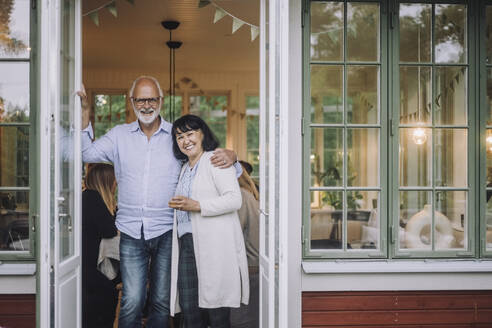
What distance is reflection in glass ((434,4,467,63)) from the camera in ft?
11.1

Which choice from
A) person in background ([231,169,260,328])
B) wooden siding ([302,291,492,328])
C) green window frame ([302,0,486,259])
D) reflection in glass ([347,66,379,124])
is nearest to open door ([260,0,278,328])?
green window frame ([302,0,486,259])

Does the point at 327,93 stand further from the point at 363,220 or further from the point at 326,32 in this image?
the point at 363,220

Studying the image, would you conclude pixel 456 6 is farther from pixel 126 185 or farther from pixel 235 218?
pixel 126 185

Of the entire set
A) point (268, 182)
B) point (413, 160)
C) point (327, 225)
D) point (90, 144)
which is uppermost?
point (90, 144)

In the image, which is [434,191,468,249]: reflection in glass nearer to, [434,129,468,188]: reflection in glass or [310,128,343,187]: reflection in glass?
[434,129,468,188]: reflection in glass

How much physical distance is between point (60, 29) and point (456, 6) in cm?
251

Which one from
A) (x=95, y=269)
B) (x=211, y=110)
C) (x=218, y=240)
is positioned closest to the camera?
(x=218, y=240)

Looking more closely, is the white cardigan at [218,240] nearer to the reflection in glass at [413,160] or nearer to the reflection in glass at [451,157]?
the reflection in glass at [413,160]

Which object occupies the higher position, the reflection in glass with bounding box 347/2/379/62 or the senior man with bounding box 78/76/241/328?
the reflection in glass with bounding box 347/2/379/62

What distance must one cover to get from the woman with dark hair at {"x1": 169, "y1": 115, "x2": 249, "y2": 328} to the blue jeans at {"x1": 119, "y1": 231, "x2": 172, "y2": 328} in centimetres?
12

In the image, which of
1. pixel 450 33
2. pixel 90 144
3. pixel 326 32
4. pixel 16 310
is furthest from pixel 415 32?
pixel 16 310

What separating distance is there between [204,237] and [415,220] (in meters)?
1.38

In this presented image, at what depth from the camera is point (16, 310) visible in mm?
3203

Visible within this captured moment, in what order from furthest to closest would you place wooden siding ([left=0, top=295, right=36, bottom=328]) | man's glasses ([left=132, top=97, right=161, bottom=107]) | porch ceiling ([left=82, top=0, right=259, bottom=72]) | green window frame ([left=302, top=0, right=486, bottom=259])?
1. porch ceiling ([left=82, top=0, right=259, bottom=72])
2. man's glasses ([left=132, top=97, right=161, bottom=107])
3. green window frame ([left=302, top=0, right=486, bottom=259])
4. wooden siding ([left=0, top=295, right=36, bottom=328])
